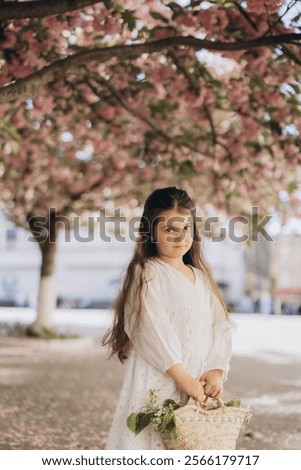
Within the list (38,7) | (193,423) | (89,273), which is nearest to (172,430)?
(193,423)

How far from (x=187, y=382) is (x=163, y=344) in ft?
0.64

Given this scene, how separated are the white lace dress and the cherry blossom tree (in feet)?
6.85

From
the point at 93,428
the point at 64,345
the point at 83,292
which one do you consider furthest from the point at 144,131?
the point at 83,292

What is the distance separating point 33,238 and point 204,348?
13030 millimetres

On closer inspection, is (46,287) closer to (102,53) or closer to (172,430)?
(102,53)

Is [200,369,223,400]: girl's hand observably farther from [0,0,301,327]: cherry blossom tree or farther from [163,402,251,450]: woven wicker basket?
[0,0,301,327]: cherry blossom tree

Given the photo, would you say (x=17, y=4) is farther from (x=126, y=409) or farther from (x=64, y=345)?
(x=64, y=345)

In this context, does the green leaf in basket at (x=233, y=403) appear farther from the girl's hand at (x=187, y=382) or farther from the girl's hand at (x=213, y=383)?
the girl's hand at (x=187, y=382)

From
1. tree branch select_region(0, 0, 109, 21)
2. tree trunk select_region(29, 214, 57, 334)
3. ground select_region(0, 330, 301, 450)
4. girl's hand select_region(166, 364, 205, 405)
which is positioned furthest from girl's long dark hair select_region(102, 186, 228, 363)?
tree trunk select_region(29, 214, 57, 334)

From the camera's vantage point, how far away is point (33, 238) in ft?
52.2

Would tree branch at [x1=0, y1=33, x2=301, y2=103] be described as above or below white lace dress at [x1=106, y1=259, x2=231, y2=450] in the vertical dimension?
above

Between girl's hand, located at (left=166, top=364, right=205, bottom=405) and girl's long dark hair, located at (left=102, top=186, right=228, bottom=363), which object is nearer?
girl's hand, located at (left=166, top=364, right=205, bottom=405)

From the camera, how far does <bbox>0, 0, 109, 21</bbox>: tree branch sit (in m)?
4.37

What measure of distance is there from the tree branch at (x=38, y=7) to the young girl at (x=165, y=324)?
1.68 metres
